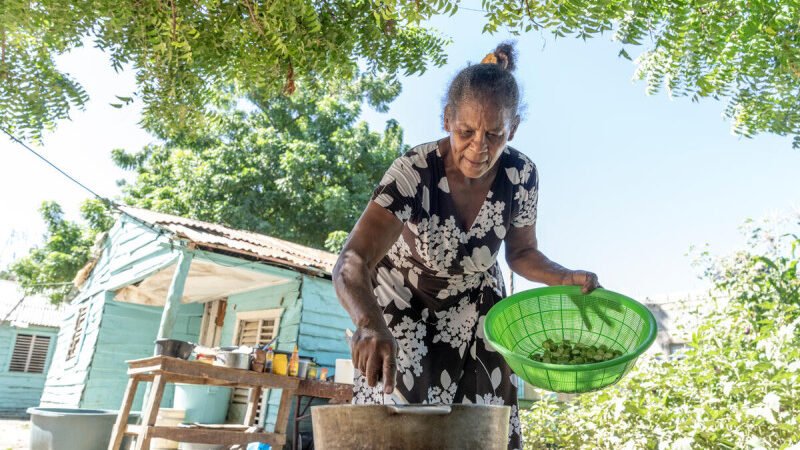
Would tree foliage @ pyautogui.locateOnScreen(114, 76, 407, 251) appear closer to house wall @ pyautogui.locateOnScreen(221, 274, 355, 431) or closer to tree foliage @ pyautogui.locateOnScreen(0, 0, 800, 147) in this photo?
house wall @ pyautogui.locateOnScreen(221, 274, 355, 431)

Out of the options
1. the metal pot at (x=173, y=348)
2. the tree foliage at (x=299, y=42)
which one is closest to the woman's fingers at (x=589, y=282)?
the tree foliage at (x=299, y=42)

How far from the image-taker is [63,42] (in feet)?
6.75

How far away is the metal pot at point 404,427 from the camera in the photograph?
1.13 m

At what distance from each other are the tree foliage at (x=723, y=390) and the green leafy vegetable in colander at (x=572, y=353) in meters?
1.01

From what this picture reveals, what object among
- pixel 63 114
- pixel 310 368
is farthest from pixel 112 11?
pixel 310 368

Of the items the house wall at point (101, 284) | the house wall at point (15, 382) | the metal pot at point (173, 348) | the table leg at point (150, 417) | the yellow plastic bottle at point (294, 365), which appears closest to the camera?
the table leg at point (150, 417)

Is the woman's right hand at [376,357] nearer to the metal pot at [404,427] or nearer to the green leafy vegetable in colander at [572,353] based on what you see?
the metal pot at [404,427]

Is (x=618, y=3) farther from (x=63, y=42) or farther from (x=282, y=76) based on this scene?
(x=63, y=42)

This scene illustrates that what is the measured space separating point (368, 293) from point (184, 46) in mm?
1166

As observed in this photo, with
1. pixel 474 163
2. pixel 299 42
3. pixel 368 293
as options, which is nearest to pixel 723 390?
pixel 474 163

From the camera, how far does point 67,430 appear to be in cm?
627

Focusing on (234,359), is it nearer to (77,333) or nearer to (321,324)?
(321,324)

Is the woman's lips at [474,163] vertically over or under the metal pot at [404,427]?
over

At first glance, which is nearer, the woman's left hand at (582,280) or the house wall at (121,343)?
the woman's left hand at (582,280)
